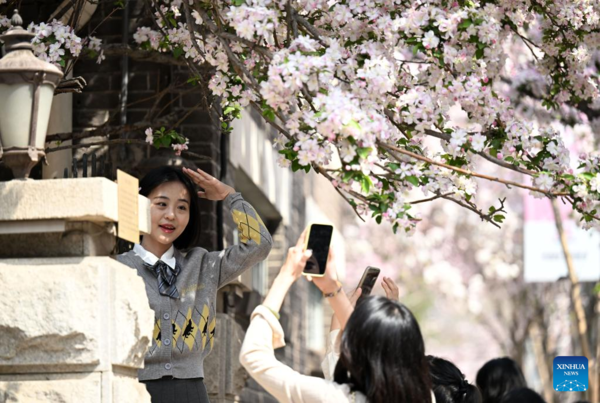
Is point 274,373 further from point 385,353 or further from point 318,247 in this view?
point 318,247

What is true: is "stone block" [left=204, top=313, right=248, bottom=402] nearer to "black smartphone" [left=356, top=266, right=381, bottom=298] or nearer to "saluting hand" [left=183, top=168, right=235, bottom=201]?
"saluting hand" [left=183, top=168, right=235, bottom=201]

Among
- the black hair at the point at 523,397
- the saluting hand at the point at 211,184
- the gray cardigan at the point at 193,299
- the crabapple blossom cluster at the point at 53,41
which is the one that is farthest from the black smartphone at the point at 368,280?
the crabapple blossom cluster at the point at 53,41

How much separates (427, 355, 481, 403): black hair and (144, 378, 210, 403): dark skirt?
1.02 metres

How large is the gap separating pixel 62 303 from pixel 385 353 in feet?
3.95

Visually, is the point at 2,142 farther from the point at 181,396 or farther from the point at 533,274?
the point at 533,274

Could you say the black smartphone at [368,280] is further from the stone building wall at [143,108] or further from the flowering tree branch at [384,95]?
the stone building wall at [143,108]

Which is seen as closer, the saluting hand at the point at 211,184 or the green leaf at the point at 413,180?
the green leaf at the point at 413,180

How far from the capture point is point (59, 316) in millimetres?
3861

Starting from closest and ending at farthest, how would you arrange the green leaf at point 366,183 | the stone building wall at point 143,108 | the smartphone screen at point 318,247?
the smartphone screen at point 318,247, the green leaf at point 366,183, the stone building wall at point 143,108

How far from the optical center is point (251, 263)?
5.15 m

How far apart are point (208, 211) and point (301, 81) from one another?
3.67 meters

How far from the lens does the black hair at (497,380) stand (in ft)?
18.7

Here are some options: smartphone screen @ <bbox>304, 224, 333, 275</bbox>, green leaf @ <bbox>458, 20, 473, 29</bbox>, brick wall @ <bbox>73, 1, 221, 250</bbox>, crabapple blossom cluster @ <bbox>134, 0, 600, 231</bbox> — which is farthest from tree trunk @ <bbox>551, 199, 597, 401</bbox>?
smartphone screen @ <bbox>304, 224, 333, 275</bbox>

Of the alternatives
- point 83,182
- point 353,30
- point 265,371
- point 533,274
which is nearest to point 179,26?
point 353,30
